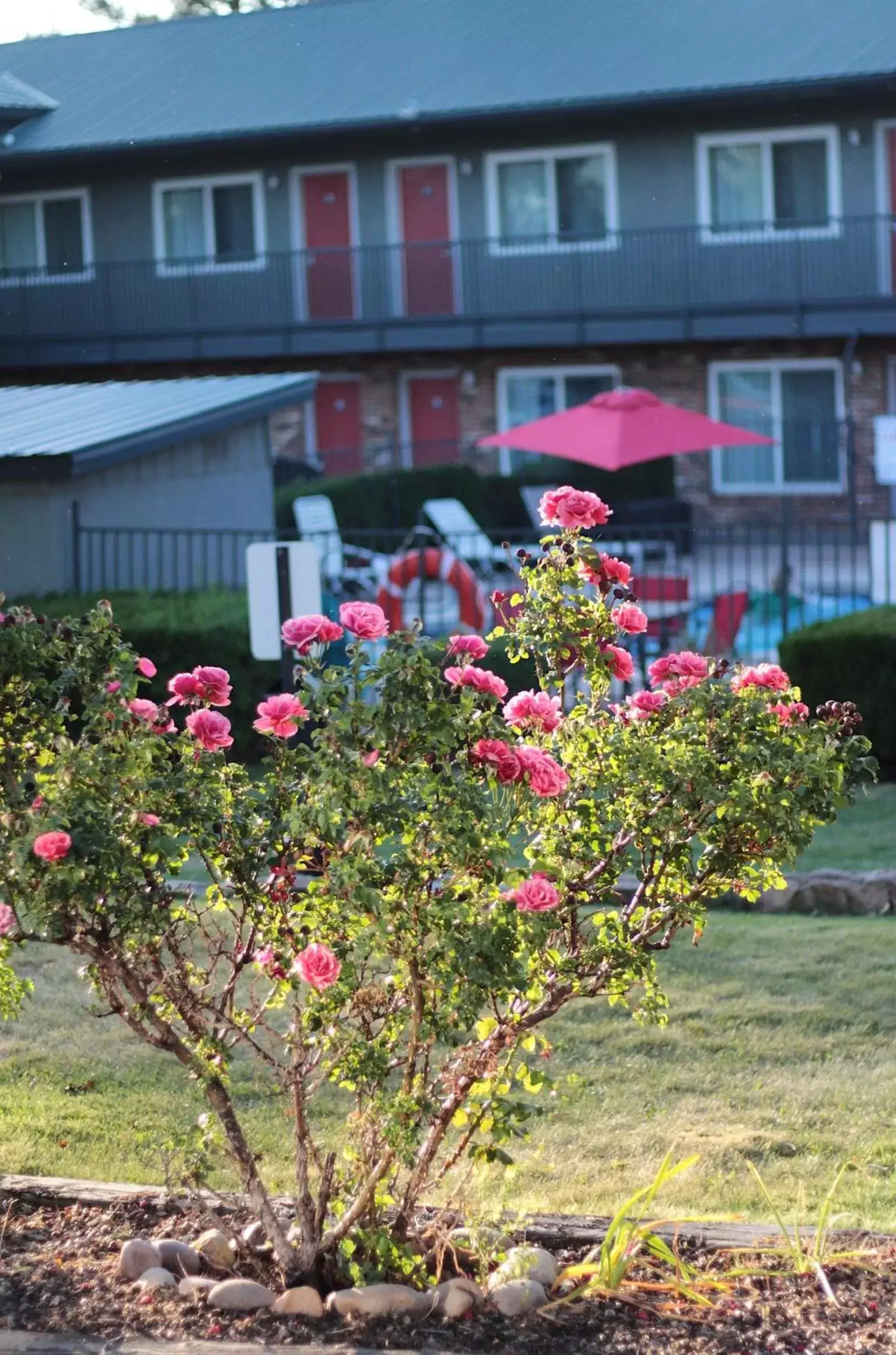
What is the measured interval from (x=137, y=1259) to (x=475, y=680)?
142cm

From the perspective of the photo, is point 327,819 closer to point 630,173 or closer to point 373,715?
point 373,715

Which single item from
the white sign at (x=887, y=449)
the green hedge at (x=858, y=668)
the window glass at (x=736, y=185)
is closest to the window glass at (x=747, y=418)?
the window glass at (x=736, y=185)

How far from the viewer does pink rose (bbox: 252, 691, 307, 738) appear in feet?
11.3

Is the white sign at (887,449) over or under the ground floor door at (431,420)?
under

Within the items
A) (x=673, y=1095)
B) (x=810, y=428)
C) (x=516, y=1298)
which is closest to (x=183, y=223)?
(x=810, y=428)

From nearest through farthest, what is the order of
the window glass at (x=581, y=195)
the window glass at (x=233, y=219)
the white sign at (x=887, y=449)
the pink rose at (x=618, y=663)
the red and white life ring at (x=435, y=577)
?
the pink rose at (x=618, y=663) → the red and white life ring at (x=435, y=577) → the white sign at (x=887, y=449) → the window glass at (x=581, y=195) → the window glass at (x=233, y=219)

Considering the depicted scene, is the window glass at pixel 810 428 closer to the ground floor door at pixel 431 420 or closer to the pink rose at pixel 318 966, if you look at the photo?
the ground floor door at pixel 431 420

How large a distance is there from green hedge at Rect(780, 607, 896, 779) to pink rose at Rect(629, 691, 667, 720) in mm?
6956

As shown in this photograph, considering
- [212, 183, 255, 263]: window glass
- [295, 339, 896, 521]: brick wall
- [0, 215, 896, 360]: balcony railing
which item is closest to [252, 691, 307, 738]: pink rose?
[0, 215, 896, 360]: balcony railing

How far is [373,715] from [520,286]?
76.9 feet

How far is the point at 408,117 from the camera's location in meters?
25.7

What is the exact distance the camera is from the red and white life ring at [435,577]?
45.8 feet

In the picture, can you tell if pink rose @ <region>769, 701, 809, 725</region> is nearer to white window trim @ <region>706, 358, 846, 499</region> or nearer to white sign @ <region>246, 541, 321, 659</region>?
white sign @ <region>246, 541, 321, 659</region>

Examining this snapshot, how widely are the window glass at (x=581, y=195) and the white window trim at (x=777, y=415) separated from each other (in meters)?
2.82
